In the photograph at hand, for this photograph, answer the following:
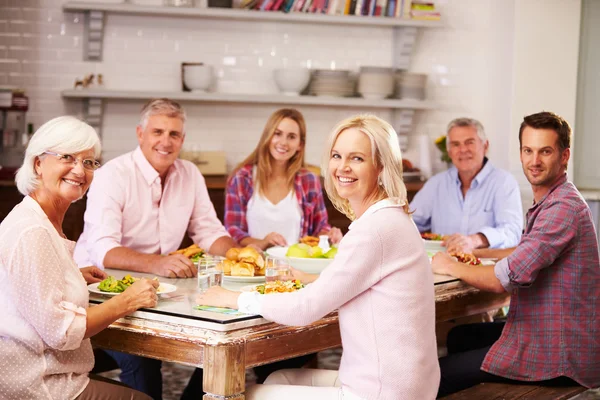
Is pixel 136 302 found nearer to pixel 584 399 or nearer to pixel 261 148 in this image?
pixel 261 148

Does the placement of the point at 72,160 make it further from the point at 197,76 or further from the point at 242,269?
the point at 197,76

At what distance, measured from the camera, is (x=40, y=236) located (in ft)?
7.36

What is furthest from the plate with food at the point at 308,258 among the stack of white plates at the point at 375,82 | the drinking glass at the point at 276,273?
the stack of white plates at the point at 375,82

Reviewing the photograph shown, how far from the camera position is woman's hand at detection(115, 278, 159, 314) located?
7.94 ft

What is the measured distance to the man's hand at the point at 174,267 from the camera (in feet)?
10.0

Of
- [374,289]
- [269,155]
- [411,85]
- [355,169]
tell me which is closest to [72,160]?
[355,169]

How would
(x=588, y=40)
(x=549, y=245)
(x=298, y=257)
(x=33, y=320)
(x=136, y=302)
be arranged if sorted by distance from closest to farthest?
(x=33, y=320)
(x=136, y=302)
(x=549, y=245)
(x=298, y=257)
(x=588, y=40)

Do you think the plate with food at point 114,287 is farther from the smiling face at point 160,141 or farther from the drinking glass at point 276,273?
the smiling face at point 160,141

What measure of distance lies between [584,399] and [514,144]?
225cm

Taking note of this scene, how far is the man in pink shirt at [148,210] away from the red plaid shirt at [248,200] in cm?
34

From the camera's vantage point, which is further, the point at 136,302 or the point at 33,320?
the point at 136,302

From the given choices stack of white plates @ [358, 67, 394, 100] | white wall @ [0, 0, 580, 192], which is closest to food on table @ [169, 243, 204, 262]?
white wall @ [0, 0, 580, 192]

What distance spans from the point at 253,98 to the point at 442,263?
9.81ft

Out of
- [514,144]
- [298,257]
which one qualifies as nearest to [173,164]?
[298,257]
